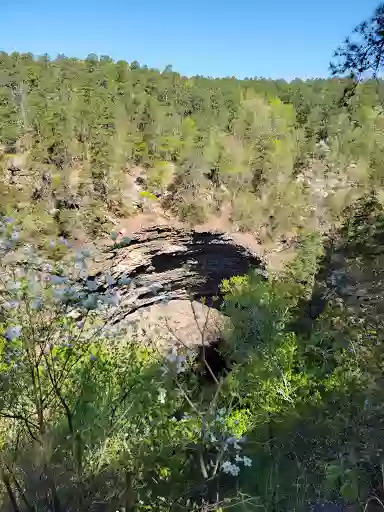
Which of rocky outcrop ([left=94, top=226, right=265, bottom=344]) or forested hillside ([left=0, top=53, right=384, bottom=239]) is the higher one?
forested hillside ([left=0, top=53, right=384, bottom=239])

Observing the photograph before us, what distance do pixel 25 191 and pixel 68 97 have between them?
6693 millimetres

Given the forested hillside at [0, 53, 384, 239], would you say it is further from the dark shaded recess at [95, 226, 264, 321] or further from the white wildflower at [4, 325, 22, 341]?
the white wildflower at [4, 325, 22, 341]

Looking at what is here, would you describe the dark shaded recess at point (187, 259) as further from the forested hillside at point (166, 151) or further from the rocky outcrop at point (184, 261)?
the forested hillside at point (166, 151)

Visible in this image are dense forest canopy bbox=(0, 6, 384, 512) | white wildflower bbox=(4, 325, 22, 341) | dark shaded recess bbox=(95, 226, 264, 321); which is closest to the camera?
white wildflower bbox=(4, 325, 22, 341)

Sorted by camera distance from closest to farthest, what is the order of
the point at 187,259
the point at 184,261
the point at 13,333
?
the point at 13,333, the point at 187,259, the point at 184,261

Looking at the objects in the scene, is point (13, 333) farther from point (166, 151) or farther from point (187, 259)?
point (166, 151)

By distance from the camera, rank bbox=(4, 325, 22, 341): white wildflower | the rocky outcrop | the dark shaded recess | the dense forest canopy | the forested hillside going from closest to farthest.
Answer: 1. bbox=(4, 325, 22, 341): white wildflower
2. the dense forest canopy
3. the rocky outcrop
4. the dark shaded recess
5. the forested hillside

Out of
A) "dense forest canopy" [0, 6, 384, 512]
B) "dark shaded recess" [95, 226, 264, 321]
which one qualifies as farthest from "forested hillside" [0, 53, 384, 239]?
"dark shaded recess" [95, 226, 264, 321]

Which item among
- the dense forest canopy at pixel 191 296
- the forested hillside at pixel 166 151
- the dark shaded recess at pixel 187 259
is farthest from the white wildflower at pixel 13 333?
the dark shaded recess at pixel 187 259

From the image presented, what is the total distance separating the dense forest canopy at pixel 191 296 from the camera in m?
2.83

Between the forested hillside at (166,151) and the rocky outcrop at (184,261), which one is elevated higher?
the forested hillside at (166,151)

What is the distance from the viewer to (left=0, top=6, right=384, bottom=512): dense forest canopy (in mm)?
2826

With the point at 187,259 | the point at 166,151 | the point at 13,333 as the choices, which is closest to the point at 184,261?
the point at 187,259

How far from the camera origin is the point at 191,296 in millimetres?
3768
